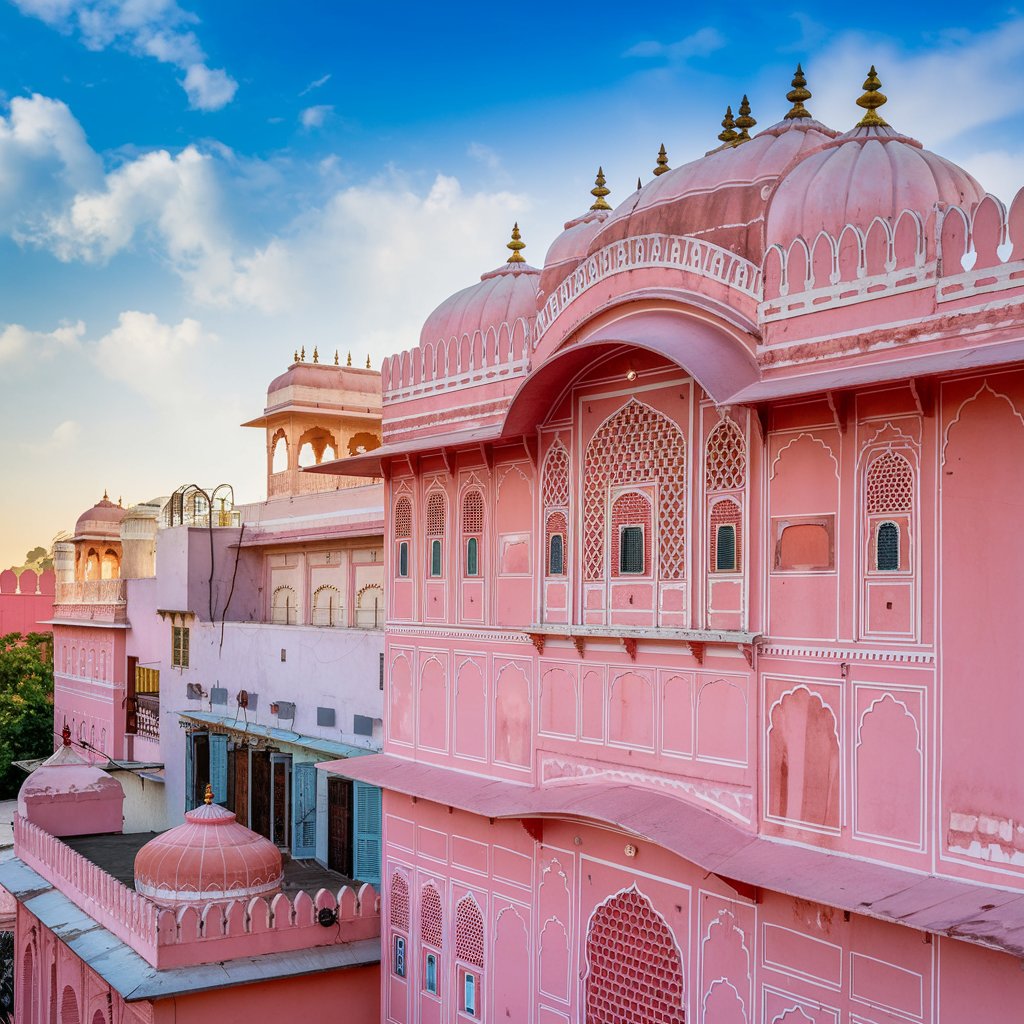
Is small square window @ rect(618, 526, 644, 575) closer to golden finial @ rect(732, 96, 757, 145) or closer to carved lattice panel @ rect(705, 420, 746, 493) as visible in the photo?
carved lattice panel @ rect(705, 420, 746, 493)

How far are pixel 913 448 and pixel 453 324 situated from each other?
527cm

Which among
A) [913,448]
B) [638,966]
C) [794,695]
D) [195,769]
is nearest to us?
[913,448]

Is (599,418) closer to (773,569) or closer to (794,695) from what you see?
(773,569)

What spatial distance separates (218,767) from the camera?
17.5m

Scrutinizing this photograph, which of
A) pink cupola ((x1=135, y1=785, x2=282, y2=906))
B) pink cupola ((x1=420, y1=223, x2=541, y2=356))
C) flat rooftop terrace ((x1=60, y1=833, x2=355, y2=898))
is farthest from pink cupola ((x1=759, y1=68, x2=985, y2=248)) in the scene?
flat rooftop terrace ((x1=60, y1=833, x2=355, y2=898))

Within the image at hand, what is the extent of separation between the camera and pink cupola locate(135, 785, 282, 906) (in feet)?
35.8

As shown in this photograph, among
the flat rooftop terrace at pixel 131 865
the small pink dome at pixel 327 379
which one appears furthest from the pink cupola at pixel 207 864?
the small pink dome at pixel 327 379

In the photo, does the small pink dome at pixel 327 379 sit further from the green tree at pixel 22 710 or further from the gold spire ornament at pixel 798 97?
the gold spire ornament at pixel 798 97

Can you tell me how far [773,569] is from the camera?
298 inches

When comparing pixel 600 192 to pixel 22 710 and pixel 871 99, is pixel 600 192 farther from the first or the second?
pixel 22 710

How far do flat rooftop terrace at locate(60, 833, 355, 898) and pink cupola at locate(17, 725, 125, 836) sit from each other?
225 mm

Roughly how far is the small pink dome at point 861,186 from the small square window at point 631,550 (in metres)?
2.21

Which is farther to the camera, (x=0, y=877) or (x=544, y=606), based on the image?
(x=0, y=877)

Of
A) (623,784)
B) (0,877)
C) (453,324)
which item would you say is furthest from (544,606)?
(0,877)
